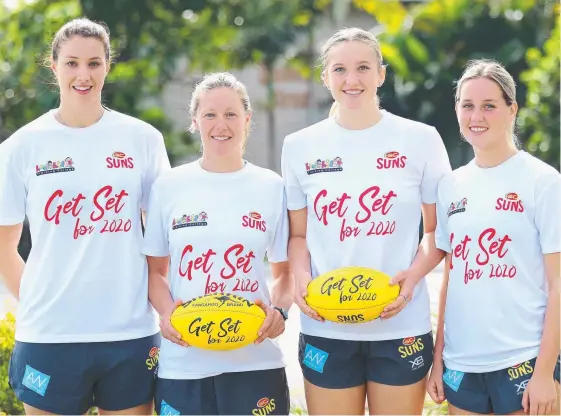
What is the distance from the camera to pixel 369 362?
3773mm

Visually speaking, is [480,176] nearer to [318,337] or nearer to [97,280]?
[318,337]

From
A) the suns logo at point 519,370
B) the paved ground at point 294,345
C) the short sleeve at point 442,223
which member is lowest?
the paved ground at point 294,345

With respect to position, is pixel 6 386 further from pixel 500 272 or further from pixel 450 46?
pixel 450 46

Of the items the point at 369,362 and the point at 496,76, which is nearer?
the point at 496,76

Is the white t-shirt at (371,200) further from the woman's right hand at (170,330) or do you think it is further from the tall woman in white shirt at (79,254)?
the tall woman in white shirt at (79,254)

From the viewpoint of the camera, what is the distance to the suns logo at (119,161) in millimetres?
3783

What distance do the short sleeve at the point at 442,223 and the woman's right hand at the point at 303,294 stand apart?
24.6 inches

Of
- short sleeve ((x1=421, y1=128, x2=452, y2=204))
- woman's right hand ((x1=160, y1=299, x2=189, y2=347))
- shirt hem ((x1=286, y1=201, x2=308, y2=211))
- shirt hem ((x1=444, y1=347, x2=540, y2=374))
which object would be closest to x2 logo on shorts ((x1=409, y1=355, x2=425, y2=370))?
shirt hem ((x1=444, y1=347, x2=540, y2=374))

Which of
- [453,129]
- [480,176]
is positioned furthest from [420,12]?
[480,176]

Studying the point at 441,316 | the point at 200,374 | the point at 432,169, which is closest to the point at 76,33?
the point at 200,374

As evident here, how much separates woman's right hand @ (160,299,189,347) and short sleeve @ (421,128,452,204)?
48.8 inches

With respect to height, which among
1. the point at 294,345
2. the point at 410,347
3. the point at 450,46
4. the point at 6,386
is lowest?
the point at 294,345

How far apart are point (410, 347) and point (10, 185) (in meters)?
1.96

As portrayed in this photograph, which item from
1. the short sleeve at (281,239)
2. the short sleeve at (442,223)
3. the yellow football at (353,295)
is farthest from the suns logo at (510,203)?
the short sleeve at (281,239)
